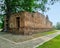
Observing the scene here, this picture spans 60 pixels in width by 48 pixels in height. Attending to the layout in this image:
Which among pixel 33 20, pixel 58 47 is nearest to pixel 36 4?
pixel 33 20

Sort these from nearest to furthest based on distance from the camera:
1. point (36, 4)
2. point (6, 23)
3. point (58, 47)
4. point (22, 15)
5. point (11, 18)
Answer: point (58, 47)
point (22, 15)
point (11, 18)
point (6, 23)
point (36, 4)

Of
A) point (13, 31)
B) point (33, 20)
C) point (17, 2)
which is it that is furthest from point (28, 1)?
point (13, 31)

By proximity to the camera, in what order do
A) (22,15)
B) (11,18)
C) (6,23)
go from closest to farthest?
1. (22,15)
2. (11,18)
3. (6,23)

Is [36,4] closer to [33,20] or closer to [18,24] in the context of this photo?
[33,20]

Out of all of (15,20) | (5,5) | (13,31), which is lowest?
(13,31)

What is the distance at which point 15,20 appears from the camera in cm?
2870

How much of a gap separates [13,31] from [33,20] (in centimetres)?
480

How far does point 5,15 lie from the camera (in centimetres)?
3181

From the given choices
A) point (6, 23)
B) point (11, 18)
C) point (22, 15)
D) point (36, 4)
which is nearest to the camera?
point (22, 15)

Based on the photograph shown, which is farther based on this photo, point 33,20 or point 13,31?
point 33,20

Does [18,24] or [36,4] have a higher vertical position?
[36,4]

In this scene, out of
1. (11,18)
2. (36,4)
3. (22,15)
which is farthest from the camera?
(36,4)

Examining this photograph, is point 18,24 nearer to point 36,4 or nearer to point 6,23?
point 6,23

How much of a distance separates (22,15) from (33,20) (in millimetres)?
3971
